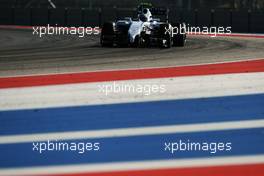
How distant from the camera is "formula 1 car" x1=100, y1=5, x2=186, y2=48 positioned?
1756 centimetres

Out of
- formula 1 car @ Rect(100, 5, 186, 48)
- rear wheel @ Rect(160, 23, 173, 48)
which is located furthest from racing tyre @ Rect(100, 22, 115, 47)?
rear wheel @ Rect(160, 23, 173, 48)

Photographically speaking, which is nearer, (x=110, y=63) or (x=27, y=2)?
(x=110, y=63)

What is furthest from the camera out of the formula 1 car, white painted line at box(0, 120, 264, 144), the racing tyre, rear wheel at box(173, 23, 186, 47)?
rear wheel at box(173, 23, 186, 47)

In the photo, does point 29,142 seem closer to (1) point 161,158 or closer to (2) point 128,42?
(1) point 161,158

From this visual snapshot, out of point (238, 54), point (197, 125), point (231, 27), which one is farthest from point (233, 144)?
point (231, 27)

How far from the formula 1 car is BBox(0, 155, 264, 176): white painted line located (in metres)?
12.7

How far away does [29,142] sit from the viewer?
5480 millimetres

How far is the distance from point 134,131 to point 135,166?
107 cm

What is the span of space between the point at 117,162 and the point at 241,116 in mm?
2085

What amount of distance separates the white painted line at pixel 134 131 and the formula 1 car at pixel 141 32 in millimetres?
11505

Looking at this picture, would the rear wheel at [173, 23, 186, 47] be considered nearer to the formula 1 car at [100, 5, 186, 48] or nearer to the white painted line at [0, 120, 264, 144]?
the formula 1 car at [100, 5, 186, 48]

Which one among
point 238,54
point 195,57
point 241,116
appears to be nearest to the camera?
point 241,116

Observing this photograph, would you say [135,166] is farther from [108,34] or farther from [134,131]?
[108,34]

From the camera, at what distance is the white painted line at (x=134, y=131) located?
18.4ft
